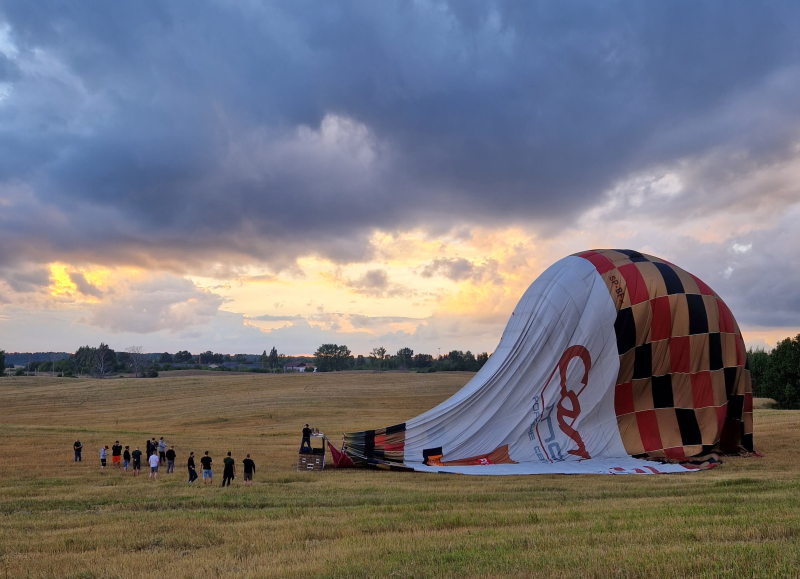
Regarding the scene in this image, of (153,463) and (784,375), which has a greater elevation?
(784,375)

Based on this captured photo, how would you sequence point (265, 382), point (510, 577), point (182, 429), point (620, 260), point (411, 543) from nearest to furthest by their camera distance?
1. point (510, 577)
2. point (411, 543)
3. point (620, 260)
4. point (182, 429)
5. point (265, 382)

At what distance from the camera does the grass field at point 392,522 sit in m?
8.79

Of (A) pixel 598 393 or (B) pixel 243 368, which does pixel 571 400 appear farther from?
(B) pixel 243 368

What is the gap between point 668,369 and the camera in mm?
24031

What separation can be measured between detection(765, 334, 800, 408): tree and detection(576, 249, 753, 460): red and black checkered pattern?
145 ft

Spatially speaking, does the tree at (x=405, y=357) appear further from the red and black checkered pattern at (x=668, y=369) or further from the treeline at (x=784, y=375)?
the red and black checkered pattern at (x=668, y=369)

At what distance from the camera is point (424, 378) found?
296ft

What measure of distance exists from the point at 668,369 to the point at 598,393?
2783mm

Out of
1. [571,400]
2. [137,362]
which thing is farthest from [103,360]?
[571,400]

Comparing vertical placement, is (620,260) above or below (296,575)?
above

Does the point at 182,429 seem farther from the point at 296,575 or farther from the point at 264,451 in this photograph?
the point at 296,575

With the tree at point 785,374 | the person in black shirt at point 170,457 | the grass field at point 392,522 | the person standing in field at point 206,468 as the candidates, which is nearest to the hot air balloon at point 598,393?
the grass field at point 392,522

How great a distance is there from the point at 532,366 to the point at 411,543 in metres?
13.9

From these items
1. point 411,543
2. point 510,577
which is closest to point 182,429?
point 411,543
